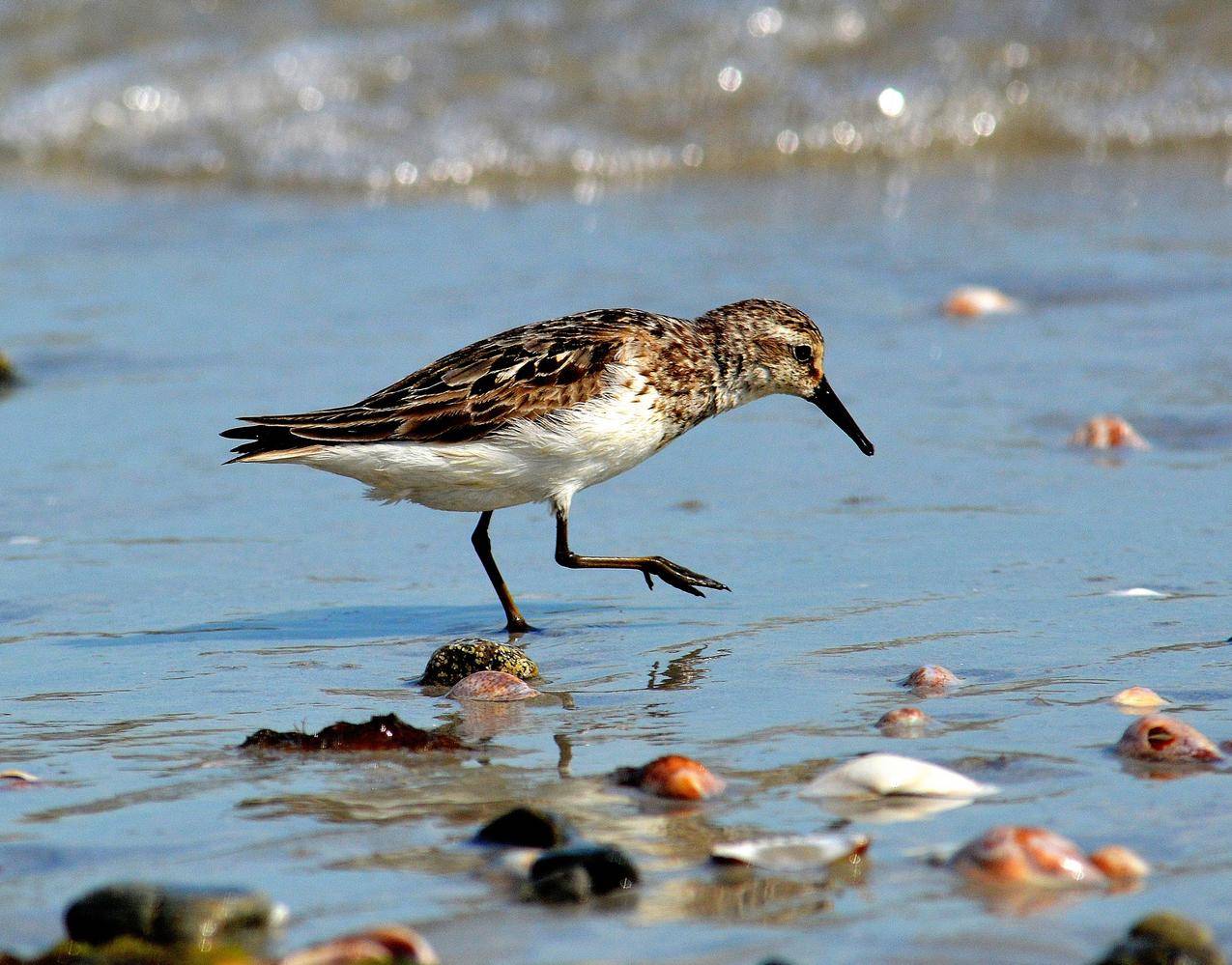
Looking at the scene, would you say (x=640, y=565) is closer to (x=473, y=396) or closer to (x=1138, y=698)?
(x=473, y=396)

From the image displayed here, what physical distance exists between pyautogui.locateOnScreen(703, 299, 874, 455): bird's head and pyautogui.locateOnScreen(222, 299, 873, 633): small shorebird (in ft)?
1.08

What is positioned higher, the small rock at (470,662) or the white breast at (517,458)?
the white breast at (517,458)

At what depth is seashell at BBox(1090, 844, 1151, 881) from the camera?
10.6 feet

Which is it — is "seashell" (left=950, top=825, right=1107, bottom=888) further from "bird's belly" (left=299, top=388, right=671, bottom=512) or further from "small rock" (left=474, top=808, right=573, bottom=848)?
"bird's belly" (left=299, top=388, right=671, bottom=512)

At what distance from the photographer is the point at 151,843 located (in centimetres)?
354

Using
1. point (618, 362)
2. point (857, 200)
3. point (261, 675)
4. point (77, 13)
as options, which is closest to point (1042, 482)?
Result: point (618, 362)

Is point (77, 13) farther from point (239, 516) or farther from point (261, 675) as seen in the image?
point (261, 675)

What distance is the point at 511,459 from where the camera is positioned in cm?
562

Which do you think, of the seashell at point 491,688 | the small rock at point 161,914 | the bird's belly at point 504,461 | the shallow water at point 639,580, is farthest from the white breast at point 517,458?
the small rock at point 161,914

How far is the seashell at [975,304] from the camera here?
346 inches

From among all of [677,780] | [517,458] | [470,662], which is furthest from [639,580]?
[677,780]

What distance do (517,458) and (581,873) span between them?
8.36 ft

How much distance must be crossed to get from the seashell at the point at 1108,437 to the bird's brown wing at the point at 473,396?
2.00 m

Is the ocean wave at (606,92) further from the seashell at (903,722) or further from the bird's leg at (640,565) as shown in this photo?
the seashell at (903,722)
